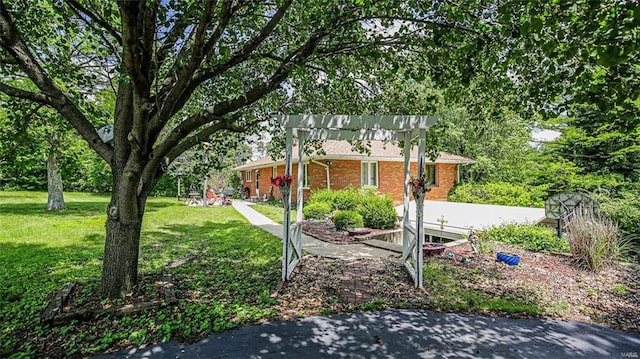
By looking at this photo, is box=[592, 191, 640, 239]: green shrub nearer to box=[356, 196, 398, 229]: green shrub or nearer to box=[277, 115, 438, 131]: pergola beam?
box=[356, 196, 398, 229]: green shrub

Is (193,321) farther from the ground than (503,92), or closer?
closer

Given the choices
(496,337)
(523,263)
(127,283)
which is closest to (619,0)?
(496,337)

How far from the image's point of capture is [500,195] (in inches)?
681

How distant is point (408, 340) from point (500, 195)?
16306 mm

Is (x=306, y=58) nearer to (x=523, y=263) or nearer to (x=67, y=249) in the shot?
(x=523, y=263)

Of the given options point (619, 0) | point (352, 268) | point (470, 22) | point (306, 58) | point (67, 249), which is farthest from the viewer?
point (67, 249)

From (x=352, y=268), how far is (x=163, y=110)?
13.8ft

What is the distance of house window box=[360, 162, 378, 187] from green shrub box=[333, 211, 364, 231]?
22.5 feet

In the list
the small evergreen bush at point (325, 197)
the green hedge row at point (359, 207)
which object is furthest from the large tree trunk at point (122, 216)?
the small evergreen bush at point (325, 197)

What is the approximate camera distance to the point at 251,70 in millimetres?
6391

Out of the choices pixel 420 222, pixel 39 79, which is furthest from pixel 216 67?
pixel 420 222

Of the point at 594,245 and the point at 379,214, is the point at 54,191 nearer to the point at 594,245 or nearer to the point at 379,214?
the point at 379,214

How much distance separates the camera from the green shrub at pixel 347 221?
34.2 feet

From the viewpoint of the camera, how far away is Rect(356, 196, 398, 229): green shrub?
35.7ft
